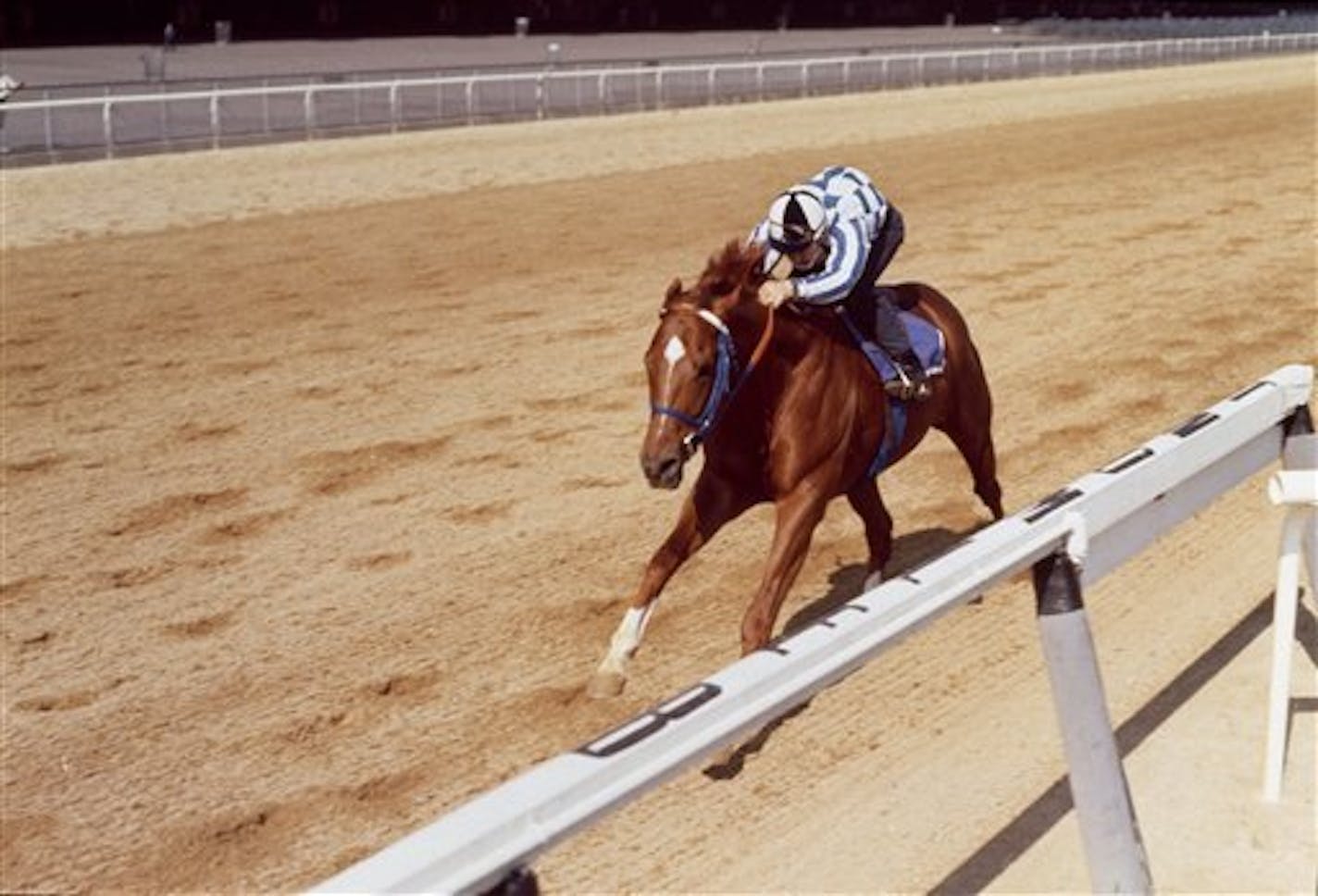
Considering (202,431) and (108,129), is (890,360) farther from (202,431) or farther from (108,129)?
(108,129)

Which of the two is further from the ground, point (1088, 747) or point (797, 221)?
point (797, 221)

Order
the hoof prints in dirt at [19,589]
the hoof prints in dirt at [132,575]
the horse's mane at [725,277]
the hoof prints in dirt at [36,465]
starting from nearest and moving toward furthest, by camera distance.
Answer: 1. the horse's mane at [725,277]
2. the hoof prints in dirt at [19,589]
3. the hoof prints in dirt at [132,575]
4. the hoof prints in dirt at [36,465]

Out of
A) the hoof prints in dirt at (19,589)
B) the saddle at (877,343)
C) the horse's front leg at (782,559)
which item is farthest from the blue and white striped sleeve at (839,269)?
the hoof prints in dirt at (19,589)

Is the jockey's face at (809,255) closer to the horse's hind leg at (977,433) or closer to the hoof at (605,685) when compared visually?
the horse's hind leg at (977,433)

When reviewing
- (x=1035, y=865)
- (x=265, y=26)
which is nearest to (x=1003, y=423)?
(x=1035, y=865)

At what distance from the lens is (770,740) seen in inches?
194

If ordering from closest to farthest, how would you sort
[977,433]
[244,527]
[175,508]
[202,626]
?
[202,626]
[977,433]
[244,527]
[175,508]

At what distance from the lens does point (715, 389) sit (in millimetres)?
4570

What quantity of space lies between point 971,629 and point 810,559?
1.03m

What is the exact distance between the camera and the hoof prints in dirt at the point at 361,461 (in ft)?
25.7

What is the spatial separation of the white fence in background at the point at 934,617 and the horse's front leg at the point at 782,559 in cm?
119

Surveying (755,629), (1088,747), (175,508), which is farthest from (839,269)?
(175,508)

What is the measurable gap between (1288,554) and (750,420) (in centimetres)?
158

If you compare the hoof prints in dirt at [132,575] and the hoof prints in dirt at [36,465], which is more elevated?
the hoof prints in dirt at [36,465]
